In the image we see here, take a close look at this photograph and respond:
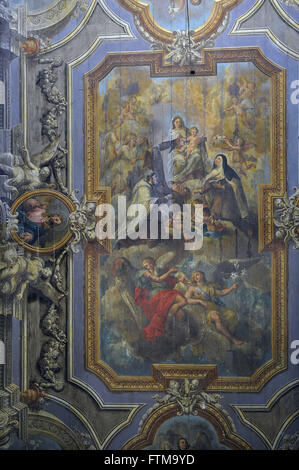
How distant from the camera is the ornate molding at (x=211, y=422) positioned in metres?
8.47

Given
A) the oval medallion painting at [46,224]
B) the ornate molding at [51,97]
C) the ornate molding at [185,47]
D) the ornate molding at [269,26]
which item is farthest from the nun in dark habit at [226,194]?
the ornate molding at [51,97]

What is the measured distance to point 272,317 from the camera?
8.47m

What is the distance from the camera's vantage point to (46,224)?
8641mm

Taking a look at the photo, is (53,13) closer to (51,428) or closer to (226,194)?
(226,194)

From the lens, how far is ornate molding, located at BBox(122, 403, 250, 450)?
8469mm

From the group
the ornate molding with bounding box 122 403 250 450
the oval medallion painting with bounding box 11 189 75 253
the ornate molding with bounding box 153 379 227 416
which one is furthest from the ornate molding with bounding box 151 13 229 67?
the ornate molding with bounding box 122 403 250 450

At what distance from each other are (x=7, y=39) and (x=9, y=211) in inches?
97.5

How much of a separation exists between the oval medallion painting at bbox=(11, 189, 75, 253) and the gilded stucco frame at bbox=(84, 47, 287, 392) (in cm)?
40

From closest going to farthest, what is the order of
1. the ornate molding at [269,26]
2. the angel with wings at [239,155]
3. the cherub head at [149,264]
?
the ornate molding at [269,26] → the angel with wings at [239,155] → the cherub head at [149,264]

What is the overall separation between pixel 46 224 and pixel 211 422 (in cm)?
368

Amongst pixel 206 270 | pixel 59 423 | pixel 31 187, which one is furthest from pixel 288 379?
pixel 31 187

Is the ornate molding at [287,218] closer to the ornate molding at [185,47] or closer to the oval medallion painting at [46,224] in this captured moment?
the ornate molding at [185,47]

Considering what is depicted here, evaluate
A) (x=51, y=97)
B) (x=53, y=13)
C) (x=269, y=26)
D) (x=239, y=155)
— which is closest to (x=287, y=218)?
(x=239, y=155)

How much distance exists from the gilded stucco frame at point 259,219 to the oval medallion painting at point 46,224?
0.40 meters
